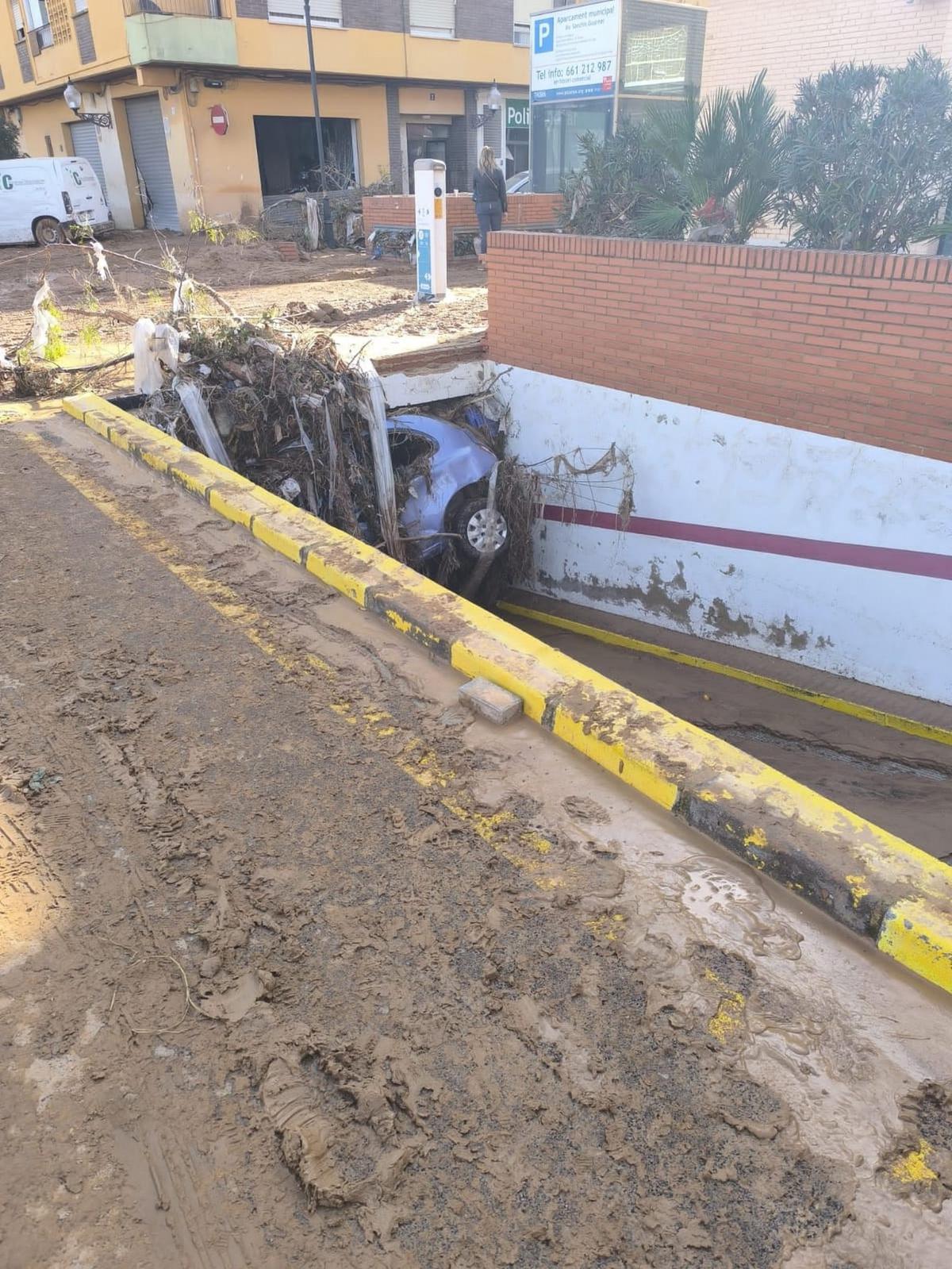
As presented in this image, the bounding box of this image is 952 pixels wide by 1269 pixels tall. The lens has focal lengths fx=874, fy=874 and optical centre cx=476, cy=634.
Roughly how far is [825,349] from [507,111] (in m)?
25.8

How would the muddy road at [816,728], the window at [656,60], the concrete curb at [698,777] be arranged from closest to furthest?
the concrete curb at [698,777] < the muddy road at [816,728] < the window at [656,60]

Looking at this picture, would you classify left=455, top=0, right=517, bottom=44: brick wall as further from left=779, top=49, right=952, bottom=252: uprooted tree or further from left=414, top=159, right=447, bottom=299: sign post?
left=779, top=49, right=952, bottom=252: uprooted tree

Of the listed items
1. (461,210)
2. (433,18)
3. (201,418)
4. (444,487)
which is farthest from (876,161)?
(433,18)

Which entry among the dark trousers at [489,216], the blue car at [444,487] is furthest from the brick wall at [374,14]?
the blue car at [444,487]

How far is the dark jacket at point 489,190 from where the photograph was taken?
14109mm

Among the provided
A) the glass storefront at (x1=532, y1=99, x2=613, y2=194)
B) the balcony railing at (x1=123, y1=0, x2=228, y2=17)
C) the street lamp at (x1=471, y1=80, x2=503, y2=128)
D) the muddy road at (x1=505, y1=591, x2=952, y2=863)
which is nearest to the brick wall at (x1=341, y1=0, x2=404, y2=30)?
the balcony railing at (x1=123, y1=0, x2=228, y2=17)

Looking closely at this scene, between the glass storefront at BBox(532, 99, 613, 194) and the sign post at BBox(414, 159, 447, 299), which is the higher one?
the glass storefront at BBox(532, 99, 613, 194)

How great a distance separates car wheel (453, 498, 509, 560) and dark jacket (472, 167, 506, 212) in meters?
7.82

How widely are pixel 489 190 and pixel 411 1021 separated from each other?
14.6m

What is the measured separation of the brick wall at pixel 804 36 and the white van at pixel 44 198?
13594mm

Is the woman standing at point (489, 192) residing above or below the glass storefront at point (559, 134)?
below

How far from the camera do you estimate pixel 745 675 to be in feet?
25.0

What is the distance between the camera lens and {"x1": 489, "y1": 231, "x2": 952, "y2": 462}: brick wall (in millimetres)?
6062

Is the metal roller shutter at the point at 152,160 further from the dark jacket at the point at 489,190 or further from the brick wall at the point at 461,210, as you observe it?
the dark jacket at the point at 489,190
